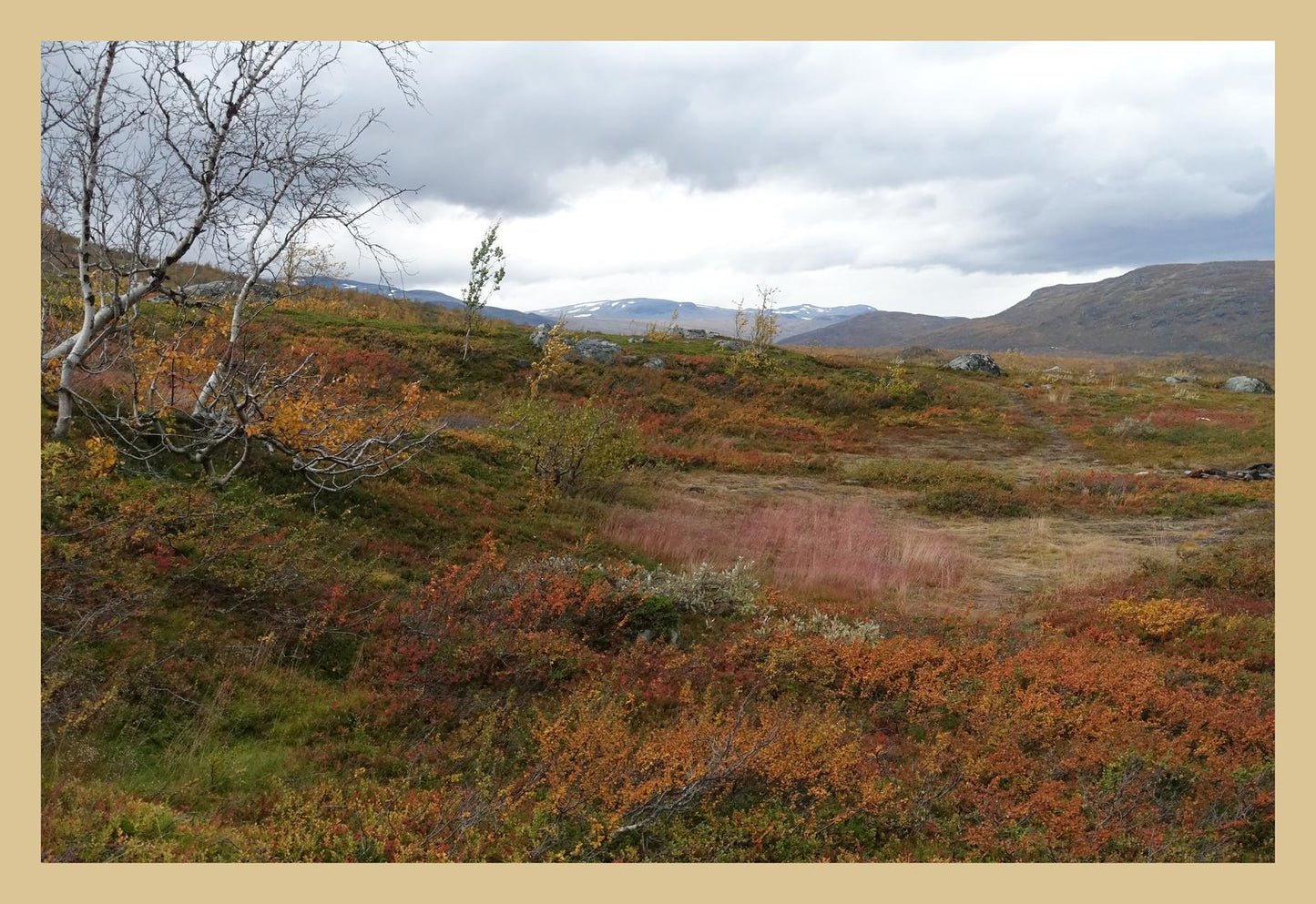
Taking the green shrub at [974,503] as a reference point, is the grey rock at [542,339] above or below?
above

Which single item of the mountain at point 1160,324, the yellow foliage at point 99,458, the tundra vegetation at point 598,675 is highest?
the mountain at point 1160,324

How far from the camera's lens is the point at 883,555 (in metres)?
12.5

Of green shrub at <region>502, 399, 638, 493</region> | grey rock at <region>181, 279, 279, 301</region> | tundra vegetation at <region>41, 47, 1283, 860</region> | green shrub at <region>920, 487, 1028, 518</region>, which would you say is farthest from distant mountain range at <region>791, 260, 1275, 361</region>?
grey rock at <region>181, 279, 279, 301</region>

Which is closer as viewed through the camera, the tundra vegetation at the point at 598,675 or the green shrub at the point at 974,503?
the tundra vegetation at the point at 598,675

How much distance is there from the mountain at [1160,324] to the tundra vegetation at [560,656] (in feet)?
483

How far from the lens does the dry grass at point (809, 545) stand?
436 inches

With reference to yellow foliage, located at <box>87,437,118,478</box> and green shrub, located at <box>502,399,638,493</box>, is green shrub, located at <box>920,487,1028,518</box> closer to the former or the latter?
green shrub, located at <box>502,399,638,493</box>

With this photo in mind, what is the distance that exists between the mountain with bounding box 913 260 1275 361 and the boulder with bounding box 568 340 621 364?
135 m

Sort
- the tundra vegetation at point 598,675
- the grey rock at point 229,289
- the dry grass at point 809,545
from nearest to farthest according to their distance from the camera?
1. the tundra vegetation at point 598,675
2. the grey rock at point 229,289
3. the dry grass at point 809,545

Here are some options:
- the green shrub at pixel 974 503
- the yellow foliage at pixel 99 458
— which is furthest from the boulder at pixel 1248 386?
the yellow foliage at pixel 99 458

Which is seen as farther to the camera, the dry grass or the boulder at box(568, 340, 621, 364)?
the boulder at box(568, 340, 621, 364)

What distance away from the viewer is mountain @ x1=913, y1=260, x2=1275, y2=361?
14262cm

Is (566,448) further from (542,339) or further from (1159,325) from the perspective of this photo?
(1159,325)

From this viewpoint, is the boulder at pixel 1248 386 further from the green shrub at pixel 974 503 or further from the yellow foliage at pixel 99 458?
the yellow foliage at pixel 99 458
